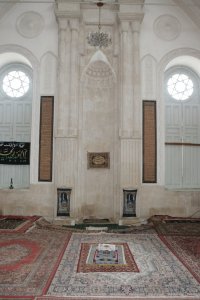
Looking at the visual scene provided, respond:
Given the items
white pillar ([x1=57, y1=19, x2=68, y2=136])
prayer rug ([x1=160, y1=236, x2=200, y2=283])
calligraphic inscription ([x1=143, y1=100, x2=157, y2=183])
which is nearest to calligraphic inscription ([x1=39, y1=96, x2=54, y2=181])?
white pillar ([x1=57, y1=19, x2=68, y2=136])

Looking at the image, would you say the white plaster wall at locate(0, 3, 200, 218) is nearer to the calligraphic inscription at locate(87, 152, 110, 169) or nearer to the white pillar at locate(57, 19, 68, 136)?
the calligraphic inscription at locate(87, 152, 110, 169)

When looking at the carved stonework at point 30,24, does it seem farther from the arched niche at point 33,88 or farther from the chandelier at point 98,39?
the chandelier at point 98,39

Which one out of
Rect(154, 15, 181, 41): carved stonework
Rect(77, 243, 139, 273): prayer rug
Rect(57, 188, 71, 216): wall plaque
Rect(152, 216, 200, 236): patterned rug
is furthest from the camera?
Rect(154, 15, 181, 41): carved stonework

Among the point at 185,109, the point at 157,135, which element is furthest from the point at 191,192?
the point at 185,109

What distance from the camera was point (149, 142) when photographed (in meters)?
9.15

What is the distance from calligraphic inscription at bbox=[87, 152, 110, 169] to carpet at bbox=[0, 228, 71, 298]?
2760mm

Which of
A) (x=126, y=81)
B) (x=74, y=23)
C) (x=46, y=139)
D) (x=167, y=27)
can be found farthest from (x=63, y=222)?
(x=167, y=27)

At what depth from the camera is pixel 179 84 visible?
10.0m

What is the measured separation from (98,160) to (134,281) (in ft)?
18.4

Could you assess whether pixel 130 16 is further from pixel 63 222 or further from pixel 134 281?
pixel 134 281

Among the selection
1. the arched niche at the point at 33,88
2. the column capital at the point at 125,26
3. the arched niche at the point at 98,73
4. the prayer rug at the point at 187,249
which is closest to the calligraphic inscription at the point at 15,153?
the arched niche at the point at 33,88

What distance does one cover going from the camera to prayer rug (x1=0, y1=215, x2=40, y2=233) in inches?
277

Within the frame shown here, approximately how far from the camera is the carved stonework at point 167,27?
374 inches

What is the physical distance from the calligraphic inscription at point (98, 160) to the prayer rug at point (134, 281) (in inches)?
164
